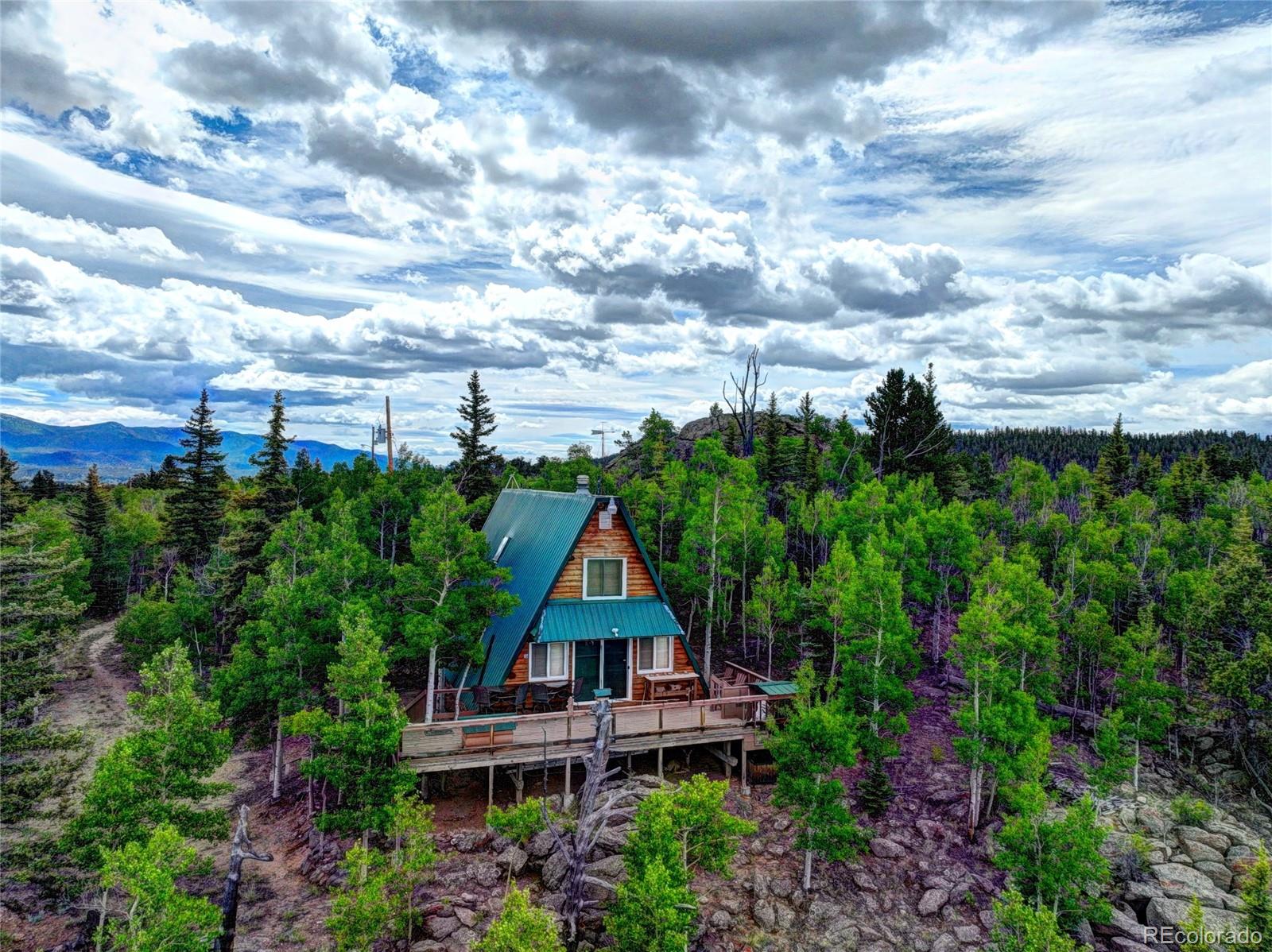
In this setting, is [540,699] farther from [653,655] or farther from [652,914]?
[652,914]

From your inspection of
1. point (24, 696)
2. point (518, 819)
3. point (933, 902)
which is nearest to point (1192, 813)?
point (933, 902)

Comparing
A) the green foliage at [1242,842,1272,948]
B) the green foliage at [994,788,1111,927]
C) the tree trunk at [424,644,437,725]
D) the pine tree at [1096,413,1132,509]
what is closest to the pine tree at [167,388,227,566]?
the tree trunk at [424,644,437,725]

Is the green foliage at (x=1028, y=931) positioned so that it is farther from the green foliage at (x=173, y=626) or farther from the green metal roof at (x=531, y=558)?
the green foliage at (x=173, y=626)

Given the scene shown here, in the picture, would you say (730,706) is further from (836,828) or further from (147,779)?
(147,779)

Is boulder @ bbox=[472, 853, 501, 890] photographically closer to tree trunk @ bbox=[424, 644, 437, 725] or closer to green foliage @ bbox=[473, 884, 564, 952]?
tree trunk @ bbox=[424, 644, 437, 725]

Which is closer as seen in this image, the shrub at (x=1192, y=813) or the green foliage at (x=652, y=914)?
the green foliage at (x=652, y=914)

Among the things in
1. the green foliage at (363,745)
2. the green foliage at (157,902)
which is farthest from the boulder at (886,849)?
the green foliage at (157,902)
